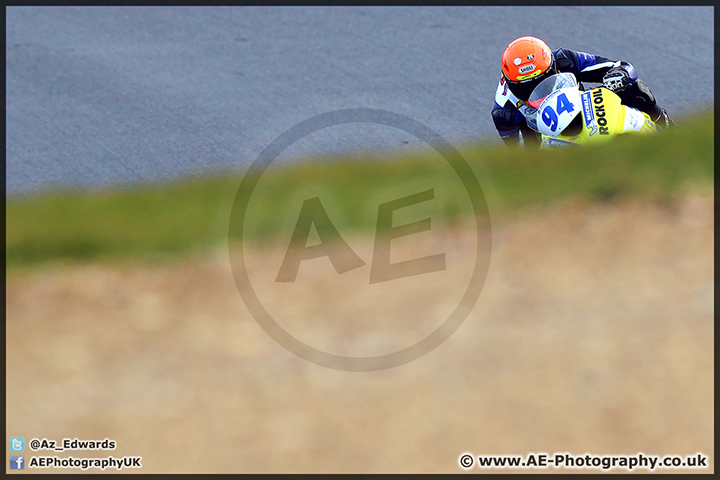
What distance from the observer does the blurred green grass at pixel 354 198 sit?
5398 mm

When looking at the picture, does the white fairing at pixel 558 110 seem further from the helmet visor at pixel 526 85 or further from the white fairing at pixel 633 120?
the helmet visor at pixel 526 85

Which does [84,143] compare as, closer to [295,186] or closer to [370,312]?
[295,186]

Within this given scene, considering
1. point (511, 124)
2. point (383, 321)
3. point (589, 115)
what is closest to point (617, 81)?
point (589, 115)

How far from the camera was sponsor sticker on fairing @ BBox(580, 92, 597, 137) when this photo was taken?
734cm

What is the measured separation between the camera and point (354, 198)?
5.84 meters

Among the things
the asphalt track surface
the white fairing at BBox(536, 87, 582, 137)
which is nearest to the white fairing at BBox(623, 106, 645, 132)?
the white fairing at BBox(536, 87, 582, 137)

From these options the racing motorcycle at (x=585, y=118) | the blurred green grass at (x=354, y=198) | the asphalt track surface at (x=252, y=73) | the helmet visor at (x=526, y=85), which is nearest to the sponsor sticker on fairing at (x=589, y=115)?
the racing motorcycle at (x=585, y=118)

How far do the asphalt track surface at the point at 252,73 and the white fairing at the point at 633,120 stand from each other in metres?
3.65

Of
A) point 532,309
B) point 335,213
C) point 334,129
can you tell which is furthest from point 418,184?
point 334,129

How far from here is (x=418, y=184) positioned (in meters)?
5.86

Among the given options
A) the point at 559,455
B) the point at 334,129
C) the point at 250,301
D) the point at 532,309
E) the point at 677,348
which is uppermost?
the point at 334,129

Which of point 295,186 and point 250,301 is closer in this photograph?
point 250,301

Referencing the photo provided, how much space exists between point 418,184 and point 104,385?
2.49 metres

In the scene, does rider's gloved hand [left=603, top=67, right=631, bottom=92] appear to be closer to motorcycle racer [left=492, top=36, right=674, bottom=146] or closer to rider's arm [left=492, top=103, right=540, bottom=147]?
motorcycle racer [left=492, top=36, right=674, bottom=146]
